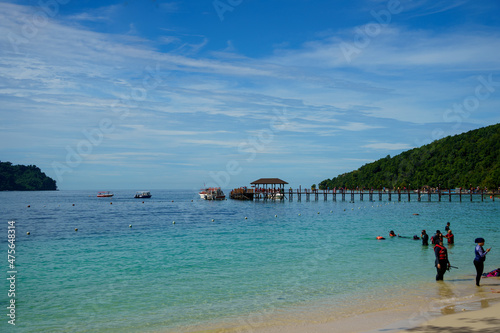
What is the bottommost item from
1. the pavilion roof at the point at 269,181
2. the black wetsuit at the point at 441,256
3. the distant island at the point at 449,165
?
the black wetsuit at the point at 441,256

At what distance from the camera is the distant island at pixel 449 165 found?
13038 cm

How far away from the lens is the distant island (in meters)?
130

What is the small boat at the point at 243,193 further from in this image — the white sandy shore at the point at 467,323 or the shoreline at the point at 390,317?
the white sandy shore at the point at 467,323

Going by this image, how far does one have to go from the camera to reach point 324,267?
19.9m

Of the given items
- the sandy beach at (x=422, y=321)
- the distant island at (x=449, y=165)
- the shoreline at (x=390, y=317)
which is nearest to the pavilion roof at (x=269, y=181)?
the distant island at (x=449, y=165)

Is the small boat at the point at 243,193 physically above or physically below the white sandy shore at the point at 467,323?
above

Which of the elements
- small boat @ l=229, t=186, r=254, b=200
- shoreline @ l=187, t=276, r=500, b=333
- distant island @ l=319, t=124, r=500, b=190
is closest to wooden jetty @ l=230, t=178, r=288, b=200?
small boat @ l=229, t=186, r=254, b=200

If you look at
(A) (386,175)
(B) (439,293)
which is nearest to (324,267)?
(B) (439,293)

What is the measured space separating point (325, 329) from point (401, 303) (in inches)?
154

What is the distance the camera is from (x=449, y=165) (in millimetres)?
148625

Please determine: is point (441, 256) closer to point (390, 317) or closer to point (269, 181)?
point (390, 317)

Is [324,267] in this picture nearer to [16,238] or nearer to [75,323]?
[75,323]

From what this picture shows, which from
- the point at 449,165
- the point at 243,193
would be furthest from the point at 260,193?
the point at 449,165

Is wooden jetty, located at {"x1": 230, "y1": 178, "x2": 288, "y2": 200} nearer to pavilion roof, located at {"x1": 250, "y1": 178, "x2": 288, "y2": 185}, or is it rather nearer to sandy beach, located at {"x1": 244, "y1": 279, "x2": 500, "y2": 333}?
pavilion roof, located at {"x1": 250, "y1": 178, "x2": 288, "y2": 185}
